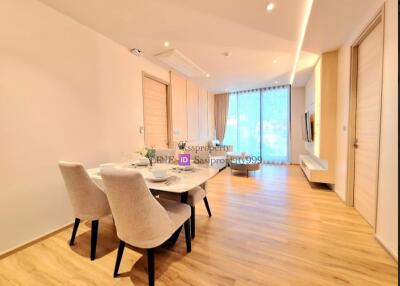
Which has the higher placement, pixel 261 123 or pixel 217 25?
pixel 217 25

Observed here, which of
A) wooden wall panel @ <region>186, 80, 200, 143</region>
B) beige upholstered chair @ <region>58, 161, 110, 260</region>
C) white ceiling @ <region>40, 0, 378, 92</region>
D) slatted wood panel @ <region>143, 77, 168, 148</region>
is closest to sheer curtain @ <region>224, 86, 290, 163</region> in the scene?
wooden wall panel @ <region>186, 80, 200, 143</region>

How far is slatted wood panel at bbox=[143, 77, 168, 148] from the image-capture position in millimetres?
3787

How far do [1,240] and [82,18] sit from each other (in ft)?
8.98

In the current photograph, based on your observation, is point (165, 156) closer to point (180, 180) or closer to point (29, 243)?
point (180, 180)

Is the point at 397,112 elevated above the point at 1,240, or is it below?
above

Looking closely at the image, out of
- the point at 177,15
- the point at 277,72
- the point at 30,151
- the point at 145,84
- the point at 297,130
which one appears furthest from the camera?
the point at 297,130

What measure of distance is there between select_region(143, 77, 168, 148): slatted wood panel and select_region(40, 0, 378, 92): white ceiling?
673 mm

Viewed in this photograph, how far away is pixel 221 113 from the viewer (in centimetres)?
725

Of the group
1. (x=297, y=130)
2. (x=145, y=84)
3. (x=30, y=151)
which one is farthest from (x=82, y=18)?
(x=297, y=130)

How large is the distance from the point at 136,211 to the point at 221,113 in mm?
6346

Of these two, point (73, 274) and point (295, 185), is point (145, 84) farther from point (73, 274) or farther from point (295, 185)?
point (295, 185)

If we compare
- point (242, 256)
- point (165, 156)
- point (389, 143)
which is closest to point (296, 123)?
point (389, 143)

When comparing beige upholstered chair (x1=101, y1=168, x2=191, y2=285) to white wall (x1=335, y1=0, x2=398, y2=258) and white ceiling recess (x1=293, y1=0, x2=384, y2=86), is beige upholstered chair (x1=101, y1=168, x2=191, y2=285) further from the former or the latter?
white ceiling recess (x1=293, y1=0, x2=384, y2=86)

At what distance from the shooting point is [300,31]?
2732 mm
